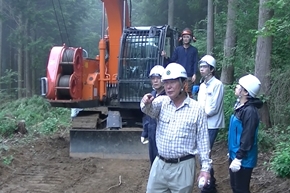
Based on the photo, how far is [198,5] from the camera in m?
26.1

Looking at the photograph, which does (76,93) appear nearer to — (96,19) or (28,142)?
(28,142)

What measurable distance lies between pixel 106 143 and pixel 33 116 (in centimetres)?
1030

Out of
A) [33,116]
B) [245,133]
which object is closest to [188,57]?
[245,133]

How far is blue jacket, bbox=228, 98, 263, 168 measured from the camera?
5.16 m

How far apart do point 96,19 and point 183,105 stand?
150 feet

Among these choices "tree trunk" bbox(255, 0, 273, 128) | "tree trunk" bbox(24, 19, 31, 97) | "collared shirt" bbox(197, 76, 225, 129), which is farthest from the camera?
"tree trunk" bbox(24, 19, 31, 97)

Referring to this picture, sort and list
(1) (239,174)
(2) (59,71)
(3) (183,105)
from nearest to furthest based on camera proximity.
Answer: (3) (183,105) < (1) (239,174) < (2) (59,71)

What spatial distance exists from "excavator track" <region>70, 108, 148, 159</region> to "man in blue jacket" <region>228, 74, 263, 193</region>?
467cm

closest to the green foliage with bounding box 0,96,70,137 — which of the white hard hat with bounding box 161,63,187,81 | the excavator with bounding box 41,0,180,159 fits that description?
the excavator with bounding box 41,0,180,159

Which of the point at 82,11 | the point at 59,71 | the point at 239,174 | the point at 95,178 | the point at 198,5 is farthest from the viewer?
the point at 82,11

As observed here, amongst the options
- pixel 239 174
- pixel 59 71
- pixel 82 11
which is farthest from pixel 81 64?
pixel 82 11

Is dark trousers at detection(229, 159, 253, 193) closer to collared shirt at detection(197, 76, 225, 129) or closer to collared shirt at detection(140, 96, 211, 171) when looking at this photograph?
collared shirt at detection(140, 96, 211, 171)

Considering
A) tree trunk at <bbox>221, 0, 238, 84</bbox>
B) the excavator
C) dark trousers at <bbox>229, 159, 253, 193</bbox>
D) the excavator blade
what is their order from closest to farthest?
1. dark trousers at <bbox>229, 159, 253, 193</bbox>
2. the excavator blade
3. the excavator
4. tree trunk at <bbox>221, 0, 238, 84</bbox>

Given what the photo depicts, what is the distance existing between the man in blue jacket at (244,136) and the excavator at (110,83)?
471 centimetres
